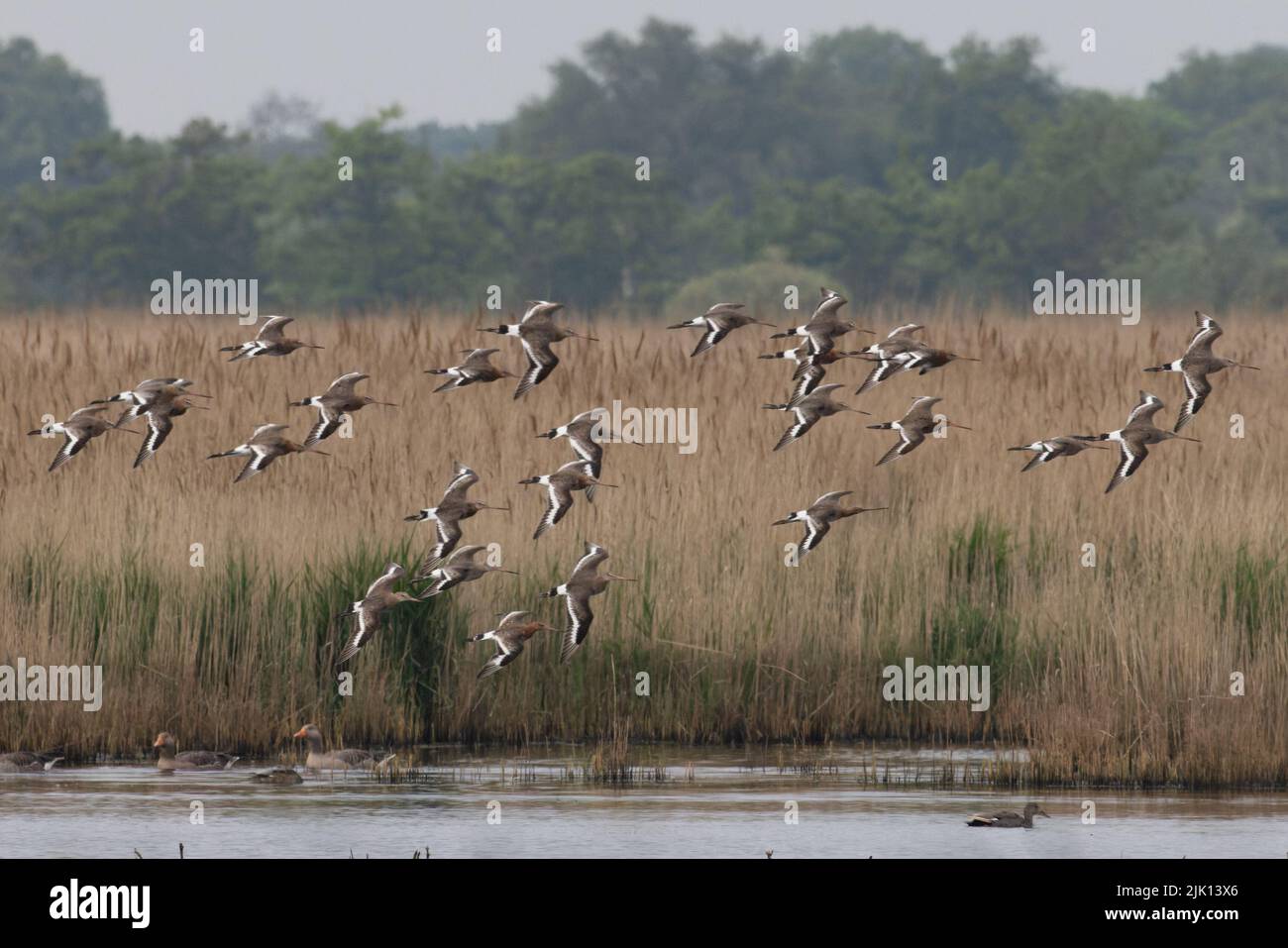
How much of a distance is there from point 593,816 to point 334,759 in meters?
1.64

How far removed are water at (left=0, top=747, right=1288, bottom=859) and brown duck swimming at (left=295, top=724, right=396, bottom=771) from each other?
0.10 meters

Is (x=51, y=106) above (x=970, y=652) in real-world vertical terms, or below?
above

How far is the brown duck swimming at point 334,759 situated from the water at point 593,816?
0.33 feet

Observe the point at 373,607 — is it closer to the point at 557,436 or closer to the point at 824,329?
the point at 557,436

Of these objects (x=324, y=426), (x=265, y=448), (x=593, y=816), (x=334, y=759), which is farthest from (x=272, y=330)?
(x=593, y=816)

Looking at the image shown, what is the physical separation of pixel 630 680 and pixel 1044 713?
220 cm

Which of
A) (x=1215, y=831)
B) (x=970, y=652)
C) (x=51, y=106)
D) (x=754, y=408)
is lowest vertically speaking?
(x=1215, y=831)

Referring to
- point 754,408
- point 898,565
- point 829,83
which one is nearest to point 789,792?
point 898,565

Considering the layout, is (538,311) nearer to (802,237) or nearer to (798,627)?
(798,627)

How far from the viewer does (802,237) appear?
5019cm

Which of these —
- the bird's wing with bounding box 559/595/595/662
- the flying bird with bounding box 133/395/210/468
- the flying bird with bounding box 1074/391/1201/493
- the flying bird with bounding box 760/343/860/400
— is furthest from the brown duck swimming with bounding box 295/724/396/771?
the flying bird with bounding box 1074/391/1201/493

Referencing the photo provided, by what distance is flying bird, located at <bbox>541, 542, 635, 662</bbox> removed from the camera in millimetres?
10688
